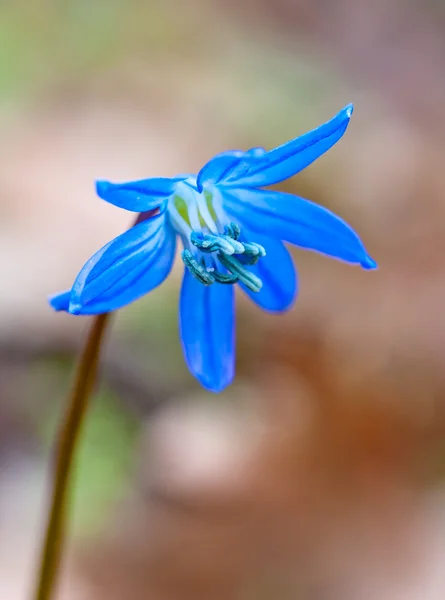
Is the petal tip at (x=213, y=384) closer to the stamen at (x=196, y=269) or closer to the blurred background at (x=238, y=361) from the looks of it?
the stamen at (x=196, y=269)

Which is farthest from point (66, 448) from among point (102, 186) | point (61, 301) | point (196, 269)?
point (102, 186)

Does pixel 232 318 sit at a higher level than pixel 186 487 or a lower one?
higher

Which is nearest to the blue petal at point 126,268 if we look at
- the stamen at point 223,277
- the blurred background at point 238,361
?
the stamen at point 223,277

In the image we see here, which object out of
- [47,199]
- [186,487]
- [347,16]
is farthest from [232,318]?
[347,16]

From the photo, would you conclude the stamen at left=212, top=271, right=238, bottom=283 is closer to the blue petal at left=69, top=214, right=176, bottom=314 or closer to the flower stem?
the blue petal at left=69, top=214, right=176, bottom=314

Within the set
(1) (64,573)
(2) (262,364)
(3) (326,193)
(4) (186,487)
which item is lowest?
(1) (64,573)

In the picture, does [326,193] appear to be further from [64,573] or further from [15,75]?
[64,573]

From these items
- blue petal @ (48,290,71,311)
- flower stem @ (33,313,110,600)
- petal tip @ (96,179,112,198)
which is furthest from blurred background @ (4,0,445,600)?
petal tip @ (96,179,112,198)
